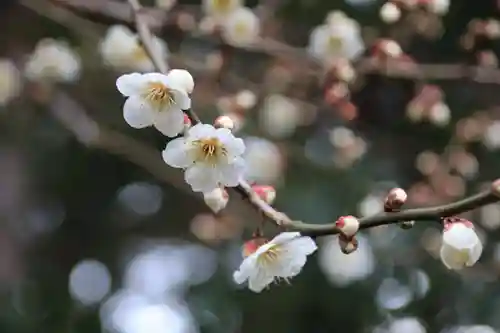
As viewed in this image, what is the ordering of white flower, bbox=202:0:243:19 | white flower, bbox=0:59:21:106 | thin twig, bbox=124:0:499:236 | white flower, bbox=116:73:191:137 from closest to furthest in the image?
thin twig, bbox=124:0:499:236
white flower, bbox=116:73:191:137
white flower, bbox=202:0:243:19
white flower, bbox=0:59:21:106

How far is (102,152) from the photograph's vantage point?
1.70 meters

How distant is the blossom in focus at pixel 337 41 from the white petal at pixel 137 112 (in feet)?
1.76

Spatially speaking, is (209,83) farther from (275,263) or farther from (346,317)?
(275,263)

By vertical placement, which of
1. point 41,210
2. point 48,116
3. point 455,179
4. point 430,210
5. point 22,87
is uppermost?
point 430,210

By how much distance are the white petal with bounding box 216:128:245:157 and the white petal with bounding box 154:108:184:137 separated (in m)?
0.03

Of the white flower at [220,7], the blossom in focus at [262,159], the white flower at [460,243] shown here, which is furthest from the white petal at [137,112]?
the blossom in focus at [262,159]

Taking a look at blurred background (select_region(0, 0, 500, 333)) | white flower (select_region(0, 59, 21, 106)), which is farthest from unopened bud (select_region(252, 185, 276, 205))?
white flower (select_region(0, 59, 21, 106))

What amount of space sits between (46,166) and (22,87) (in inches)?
11.3

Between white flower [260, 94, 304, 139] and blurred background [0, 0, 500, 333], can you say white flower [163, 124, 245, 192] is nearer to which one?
blurred background [0, 0, 500, 333]

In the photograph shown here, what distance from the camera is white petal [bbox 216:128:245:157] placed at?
64cm

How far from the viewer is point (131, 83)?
0.67 meters

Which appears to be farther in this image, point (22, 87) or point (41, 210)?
point (41, 210)

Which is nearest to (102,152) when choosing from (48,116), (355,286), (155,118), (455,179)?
(48,116)

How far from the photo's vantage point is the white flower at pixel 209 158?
641 millimetres
